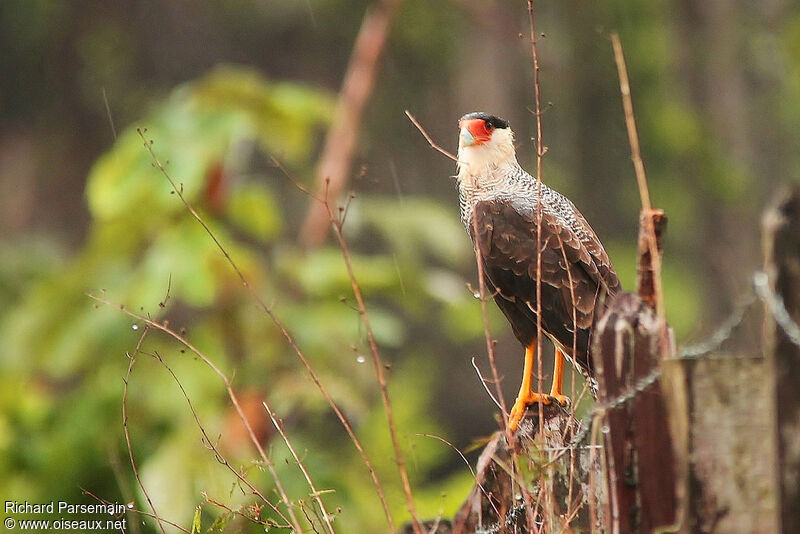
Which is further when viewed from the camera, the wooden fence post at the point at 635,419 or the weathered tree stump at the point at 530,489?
the weathered tree stump at the point at 530,489

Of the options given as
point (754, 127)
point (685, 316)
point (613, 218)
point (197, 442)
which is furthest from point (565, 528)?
point (754, 127)

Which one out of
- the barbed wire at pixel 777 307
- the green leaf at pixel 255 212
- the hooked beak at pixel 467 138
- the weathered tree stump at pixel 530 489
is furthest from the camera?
the green leaf at pixel 255 212

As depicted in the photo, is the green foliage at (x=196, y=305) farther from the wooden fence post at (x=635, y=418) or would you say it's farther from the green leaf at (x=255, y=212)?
the wooden fence post at (x=635, y=418)

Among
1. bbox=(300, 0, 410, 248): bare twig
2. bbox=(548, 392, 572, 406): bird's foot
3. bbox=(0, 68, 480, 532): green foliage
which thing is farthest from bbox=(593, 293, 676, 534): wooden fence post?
bbox=(300, 0, 410, 248): bare twig

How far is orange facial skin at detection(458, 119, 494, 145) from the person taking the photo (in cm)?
358

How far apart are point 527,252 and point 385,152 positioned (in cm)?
812

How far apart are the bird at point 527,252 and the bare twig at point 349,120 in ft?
4.87

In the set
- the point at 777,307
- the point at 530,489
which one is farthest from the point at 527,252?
the point at 777,307

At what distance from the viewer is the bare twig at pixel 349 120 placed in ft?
17.8

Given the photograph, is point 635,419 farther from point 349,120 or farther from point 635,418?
point 349,120

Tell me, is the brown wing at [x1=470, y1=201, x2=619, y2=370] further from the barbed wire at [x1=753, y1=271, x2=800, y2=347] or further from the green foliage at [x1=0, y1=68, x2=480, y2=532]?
the barbed wire at [x1=753, y1=271, x2=800, y2=347]

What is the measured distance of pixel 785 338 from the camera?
1.62 meters

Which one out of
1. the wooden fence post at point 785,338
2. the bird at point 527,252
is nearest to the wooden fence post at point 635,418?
the wooden fence post at point 785,338

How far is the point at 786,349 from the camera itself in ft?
5.34
